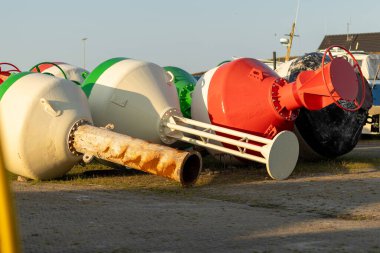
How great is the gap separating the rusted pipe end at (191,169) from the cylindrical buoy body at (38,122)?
5.66ft

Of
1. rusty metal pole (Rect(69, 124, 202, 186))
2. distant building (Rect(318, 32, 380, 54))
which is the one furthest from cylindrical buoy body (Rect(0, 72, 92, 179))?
distant building (Rect(318, 32, 380, 54))

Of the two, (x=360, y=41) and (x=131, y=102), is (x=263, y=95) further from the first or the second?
(x=360, y=41)

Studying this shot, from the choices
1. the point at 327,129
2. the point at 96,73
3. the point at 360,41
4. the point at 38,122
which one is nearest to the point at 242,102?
the point at 327,129

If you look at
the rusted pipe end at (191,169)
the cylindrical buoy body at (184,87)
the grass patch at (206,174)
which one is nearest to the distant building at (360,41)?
the cylindrical buoy body at (184,87)

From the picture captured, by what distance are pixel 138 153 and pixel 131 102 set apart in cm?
141

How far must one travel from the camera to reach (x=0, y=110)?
8445mm

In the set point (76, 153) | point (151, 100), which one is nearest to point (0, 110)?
point (76, 153)

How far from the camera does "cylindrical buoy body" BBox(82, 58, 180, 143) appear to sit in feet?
30.8

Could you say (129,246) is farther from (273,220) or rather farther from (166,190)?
(166,190)

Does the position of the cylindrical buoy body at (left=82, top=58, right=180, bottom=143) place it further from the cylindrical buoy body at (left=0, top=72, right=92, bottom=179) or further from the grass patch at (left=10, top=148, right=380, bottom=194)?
the grass patch at (left=10, top=148, right=380, bottom=194)

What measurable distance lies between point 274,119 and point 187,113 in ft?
6.23

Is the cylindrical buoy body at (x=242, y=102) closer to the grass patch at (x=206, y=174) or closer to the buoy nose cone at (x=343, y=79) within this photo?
the grass patch at (x=206, y=174)

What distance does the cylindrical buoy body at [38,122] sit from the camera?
830 centimetres

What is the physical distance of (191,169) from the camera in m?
8.27
